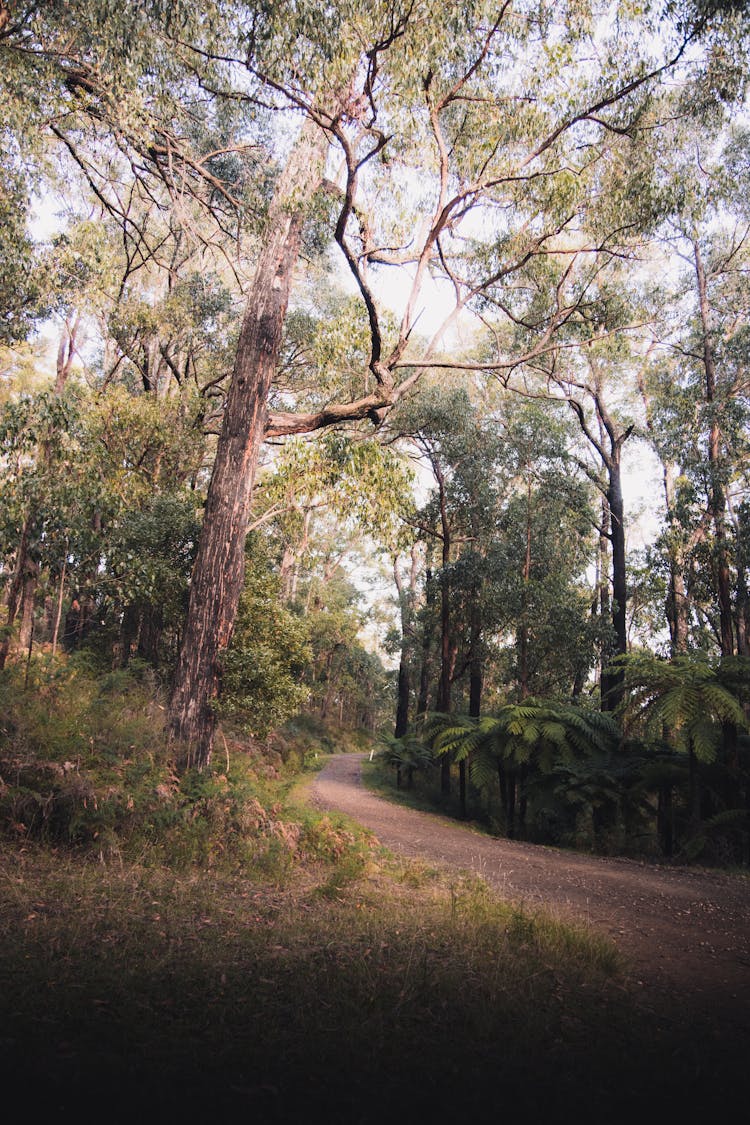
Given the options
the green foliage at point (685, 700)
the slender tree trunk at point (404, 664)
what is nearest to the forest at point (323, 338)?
the green foliage at point (685, 700)

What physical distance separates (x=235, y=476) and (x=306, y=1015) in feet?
21.2

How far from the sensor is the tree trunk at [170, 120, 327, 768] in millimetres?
7336

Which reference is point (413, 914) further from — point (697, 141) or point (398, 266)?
point (697, 141)

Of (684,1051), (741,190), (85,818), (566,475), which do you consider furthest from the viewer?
(566,475)

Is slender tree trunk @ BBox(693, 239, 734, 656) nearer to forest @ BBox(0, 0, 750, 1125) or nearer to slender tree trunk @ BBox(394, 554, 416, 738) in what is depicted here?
forest @ BBox(0, 0, 750, 1125)

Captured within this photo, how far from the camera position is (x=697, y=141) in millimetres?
12648

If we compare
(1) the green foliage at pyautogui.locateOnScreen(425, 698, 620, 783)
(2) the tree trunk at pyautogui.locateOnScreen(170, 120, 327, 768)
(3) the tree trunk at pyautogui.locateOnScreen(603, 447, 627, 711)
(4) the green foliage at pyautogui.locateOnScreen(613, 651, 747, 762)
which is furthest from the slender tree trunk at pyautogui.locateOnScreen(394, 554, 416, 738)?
(2) the tree trunk at pyautogui.locateOnScreen(170, 120, 327, 768)

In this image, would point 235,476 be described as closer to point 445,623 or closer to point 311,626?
point 311,626

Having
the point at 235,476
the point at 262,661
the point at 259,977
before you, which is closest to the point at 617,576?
the point at 262,661

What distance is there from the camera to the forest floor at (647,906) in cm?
339

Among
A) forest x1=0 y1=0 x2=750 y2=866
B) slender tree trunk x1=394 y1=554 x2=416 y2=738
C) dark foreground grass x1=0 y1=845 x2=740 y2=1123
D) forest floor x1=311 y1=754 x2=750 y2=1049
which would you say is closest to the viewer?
dark foreground grass x1=0 y1=845 x2=740 y2=1123

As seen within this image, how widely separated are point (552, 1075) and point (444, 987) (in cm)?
77

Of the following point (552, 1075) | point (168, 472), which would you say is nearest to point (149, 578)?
point (168, 472)

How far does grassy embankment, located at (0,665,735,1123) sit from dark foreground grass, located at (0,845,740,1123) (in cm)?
1
